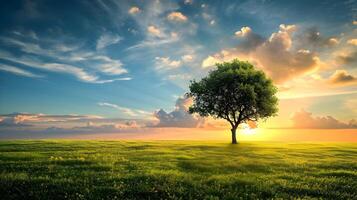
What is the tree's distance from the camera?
197ft

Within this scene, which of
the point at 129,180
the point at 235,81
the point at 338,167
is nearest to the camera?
the point at 129,180

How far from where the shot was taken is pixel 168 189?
15242 mm

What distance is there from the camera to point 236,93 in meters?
61.1

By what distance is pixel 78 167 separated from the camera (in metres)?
22.1

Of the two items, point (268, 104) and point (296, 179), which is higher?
point (268, 104)

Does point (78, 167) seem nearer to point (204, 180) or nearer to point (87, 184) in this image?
point (87, 184)

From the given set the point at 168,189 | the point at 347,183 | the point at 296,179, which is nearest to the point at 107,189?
the point at 168,189

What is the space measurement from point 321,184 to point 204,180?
7645 mm

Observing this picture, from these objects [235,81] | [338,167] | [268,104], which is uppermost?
[235,81]

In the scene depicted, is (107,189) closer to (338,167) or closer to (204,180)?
(204,180)

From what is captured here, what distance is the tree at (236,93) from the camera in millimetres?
60181

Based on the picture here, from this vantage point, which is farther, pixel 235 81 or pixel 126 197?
pixel 235 81

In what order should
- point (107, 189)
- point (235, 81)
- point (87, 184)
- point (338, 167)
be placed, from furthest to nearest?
point (235, 81) < point (338, 167) < point (87, 184) < point (107, 189)

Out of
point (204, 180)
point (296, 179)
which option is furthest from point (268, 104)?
point (204, 180)
